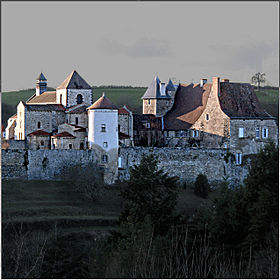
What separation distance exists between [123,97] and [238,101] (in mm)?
33031

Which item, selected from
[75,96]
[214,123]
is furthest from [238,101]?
[75,96]

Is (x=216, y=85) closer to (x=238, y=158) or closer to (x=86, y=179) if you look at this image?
(x=238, y=158)

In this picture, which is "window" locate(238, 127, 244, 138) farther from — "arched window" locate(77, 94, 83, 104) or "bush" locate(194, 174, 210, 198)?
"arched window" locate(77, 94, 83, 104)

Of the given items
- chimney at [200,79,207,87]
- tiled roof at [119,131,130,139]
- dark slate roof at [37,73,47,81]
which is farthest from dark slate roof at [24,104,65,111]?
chimney at [200,79,207,87]

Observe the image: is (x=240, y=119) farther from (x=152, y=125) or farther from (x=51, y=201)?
(x=51, y=201)

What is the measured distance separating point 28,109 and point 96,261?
83.2 feet

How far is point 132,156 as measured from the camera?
42156 millimetres

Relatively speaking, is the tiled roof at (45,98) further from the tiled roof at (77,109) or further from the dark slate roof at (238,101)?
the dark slate roof at (238,101)

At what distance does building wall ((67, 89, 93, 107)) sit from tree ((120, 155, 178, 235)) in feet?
55.9

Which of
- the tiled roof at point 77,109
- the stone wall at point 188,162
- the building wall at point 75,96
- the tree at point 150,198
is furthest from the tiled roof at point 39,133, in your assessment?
the tree at point 150,198

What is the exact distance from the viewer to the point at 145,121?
49.7 meters

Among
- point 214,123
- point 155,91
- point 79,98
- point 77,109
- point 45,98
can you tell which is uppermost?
point 155,91

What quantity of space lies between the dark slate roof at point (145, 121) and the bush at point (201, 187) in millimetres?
9162

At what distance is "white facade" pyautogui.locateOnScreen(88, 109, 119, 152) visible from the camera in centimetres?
4175
